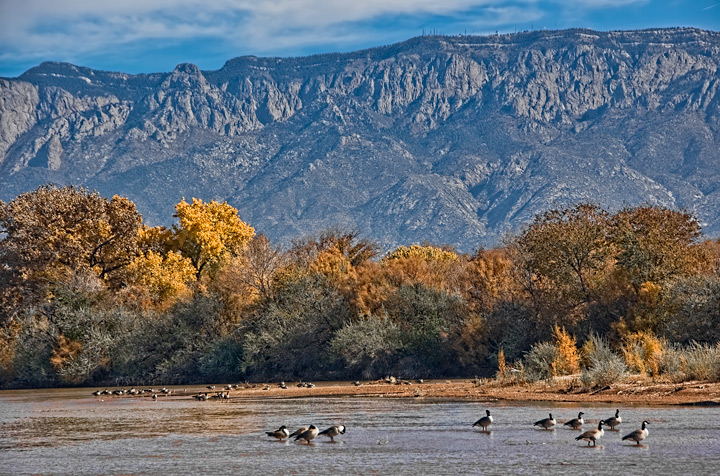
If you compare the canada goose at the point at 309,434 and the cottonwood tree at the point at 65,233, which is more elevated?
the cottonwood tree at the point at 65,233

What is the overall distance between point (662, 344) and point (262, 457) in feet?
67.6

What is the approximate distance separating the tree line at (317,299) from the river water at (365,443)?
9960 millimetres

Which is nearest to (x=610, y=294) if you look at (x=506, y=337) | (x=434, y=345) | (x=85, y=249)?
(x=506, y=337)

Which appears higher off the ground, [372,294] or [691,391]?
[372,294]

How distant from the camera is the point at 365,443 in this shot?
2527cm

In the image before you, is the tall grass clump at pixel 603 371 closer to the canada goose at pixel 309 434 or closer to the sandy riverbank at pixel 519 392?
the sandy riverbank at pixel 519 392

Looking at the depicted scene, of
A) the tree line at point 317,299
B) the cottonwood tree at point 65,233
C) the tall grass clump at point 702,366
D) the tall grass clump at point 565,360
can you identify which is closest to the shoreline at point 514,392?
the tall grass clump at point 702,366

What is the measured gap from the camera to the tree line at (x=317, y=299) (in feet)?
153

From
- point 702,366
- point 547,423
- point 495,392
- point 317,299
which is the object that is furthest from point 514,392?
point 317,299

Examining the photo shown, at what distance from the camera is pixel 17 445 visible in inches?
1058

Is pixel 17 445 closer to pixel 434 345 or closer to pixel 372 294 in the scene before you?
pixel 434 345

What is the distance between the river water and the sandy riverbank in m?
1.82

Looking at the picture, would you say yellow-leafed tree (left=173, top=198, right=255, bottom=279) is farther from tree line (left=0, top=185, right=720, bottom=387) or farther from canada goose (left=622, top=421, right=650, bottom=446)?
canada goose (left=622, top=421, right=650, bottom=446)

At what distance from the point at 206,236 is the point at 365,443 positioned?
4829 centimetres
